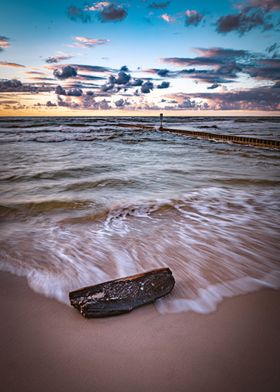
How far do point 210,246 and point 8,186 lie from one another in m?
6.12

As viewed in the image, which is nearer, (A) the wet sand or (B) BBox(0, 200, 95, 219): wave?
(A) the wet sand

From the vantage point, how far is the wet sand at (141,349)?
5.05 feet

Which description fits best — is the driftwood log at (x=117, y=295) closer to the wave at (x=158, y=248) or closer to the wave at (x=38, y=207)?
the wave at (x=158, y=248)

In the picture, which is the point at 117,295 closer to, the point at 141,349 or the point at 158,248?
the point at 141,349

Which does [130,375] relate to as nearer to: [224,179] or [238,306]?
[238,306]

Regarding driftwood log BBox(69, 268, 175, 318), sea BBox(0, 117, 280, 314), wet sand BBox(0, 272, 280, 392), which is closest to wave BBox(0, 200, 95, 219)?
sea BBox(0, 117, 280, 314)

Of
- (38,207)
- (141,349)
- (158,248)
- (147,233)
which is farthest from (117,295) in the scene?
(38,207)

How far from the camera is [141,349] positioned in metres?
1.78

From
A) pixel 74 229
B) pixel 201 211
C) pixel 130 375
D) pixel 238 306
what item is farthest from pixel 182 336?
pixel 201 211

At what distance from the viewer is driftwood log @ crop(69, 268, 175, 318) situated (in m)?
2.01

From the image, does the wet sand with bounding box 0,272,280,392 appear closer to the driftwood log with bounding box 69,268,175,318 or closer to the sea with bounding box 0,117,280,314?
the driftwood log with bounding box 69,268,175,318

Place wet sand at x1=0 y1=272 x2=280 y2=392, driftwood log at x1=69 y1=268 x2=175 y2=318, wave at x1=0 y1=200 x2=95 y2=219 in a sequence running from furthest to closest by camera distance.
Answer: wave at x1=0 y1=200 x2=95 y2=219 → driftwood log at x1=69 y1=268 x2=175 y2=318 → wet sand at x1=0 y1=272 x2=280 y2=392

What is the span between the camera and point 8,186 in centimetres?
710

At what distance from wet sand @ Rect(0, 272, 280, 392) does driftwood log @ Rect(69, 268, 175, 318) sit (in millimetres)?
77
